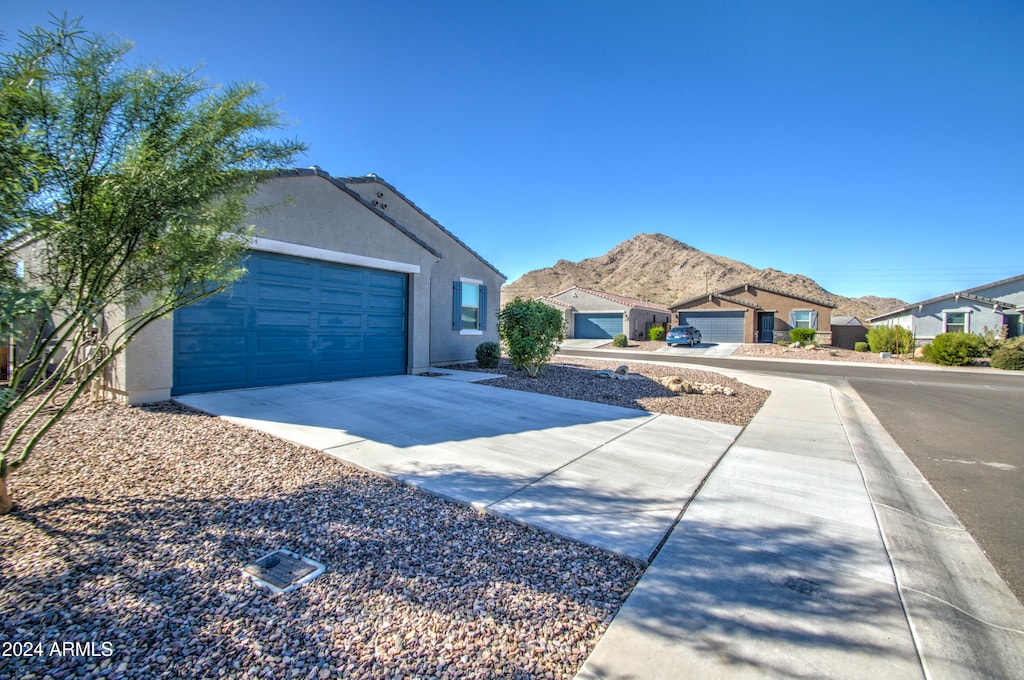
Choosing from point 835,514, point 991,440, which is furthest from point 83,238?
point 991,440

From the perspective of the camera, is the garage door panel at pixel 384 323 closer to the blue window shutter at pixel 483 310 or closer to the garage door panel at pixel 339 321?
the garage door panel at pixel 339 321

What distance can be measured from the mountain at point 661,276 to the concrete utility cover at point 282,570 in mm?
76916

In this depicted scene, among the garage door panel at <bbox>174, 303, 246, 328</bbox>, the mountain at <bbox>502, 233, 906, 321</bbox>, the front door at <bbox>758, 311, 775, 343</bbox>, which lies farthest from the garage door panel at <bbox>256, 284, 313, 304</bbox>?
the mountain at <bbox>502, 233, 906, 321</bbox>

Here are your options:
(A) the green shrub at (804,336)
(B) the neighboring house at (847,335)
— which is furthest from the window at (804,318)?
(A) the green shrub at (804,336)

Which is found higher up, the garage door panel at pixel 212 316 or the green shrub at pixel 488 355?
the garage door panel at pixel 212 316

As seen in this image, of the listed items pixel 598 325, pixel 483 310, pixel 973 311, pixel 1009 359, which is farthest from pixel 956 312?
pixel 483 310

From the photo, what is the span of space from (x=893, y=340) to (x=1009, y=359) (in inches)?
275

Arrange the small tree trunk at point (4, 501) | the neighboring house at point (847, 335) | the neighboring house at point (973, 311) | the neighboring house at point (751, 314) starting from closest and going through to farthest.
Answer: the small tree trunk at point (4, 501) → the neighboring house at point (973, 311) → the neighboring house at point (847, 335) → the neighboring house at point (751, 314)

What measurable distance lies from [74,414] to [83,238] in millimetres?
4436

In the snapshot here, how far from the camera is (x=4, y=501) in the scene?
322 centimetres

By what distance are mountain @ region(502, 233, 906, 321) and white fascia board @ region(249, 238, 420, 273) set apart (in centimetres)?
6935

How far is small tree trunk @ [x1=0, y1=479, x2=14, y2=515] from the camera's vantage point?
320cm

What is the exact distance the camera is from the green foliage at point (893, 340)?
2530 cm

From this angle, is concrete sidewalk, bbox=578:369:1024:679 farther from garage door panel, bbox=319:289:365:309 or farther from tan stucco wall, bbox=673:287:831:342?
tan stucco wall, bbox=673:287:831:342
